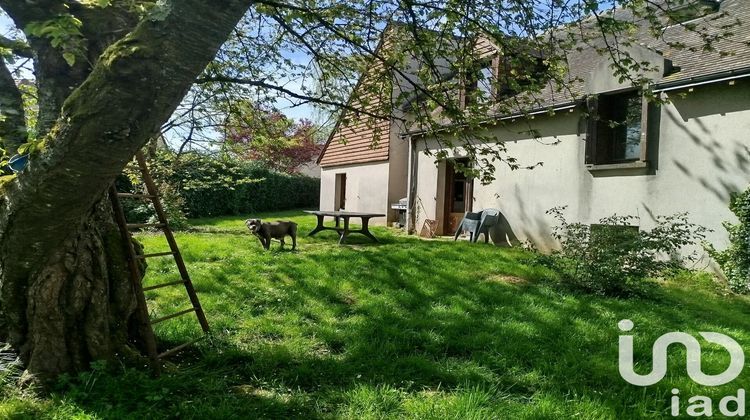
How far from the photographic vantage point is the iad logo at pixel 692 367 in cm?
331

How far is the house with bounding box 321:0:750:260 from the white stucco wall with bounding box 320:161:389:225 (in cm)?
387

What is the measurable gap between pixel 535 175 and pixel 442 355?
Answer: 7.84m

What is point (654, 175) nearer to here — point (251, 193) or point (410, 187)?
point (410, 187)

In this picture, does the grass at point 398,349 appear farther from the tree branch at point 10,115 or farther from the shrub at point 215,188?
the shrub at point 215,188

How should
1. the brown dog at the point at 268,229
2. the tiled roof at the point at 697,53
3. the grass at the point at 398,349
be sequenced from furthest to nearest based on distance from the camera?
the brown dog at the point at 268,229 → the tiled roof at the point at 697,53 → the grass at the point at 398,349

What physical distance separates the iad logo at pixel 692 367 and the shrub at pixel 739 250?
3.11 meters

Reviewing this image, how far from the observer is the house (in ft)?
26.1

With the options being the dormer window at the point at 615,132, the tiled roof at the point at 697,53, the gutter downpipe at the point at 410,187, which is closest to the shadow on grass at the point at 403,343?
the tiled roof at the point at 697,53

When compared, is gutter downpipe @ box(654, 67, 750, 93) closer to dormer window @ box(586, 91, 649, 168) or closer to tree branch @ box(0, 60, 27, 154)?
dormer window @ box(586, 91, 649, 168)

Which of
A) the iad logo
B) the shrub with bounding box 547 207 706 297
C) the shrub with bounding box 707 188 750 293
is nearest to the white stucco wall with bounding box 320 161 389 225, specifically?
the shrub with bounding box 547 207 706 297

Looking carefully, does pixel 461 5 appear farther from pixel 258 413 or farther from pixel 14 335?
pixel 14 335

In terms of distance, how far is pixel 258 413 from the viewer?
10.2 ft

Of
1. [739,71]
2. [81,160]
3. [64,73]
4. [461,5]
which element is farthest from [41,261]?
[739,71]

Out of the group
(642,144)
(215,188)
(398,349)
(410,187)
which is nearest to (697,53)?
(642,144)
